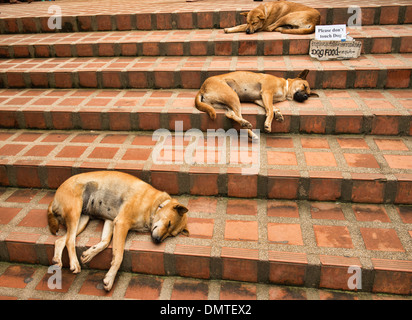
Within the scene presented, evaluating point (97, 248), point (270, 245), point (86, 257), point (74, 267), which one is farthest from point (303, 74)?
point (74, 267)

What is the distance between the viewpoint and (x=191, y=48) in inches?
198

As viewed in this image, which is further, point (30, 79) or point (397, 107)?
point (30, 79)

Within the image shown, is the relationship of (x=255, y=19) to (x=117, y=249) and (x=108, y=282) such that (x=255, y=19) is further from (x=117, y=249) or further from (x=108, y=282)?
(x=108, y=282)

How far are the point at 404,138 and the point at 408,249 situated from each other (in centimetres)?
152

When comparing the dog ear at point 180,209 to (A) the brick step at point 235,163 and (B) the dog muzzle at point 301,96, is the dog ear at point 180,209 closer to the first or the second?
(A) the brick step at point 235,163

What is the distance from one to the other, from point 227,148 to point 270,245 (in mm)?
1278

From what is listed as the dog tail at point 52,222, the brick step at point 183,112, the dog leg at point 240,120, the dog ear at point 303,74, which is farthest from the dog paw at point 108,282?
the dog ear at point 303,74

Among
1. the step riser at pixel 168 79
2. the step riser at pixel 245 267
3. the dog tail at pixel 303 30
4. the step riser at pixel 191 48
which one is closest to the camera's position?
the step riser at pixel 245 267

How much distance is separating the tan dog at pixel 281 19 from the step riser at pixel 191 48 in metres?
0.37

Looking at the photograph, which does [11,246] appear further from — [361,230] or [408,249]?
[408,249]

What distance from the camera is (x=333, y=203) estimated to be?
3.20m

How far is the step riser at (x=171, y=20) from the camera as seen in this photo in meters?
5.18

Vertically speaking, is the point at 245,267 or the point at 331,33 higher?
the point at 331,33
